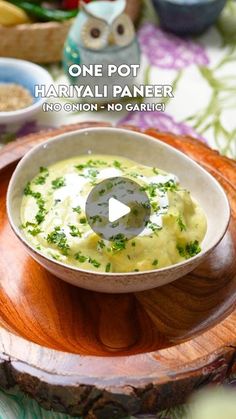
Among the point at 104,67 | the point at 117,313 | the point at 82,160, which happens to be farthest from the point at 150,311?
the point at 104,67

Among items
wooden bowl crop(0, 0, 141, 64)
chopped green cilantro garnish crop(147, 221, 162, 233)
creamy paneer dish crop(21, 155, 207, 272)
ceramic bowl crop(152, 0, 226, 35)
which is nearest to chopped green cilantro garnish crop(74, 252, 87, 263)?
creamy paneer dish crop(21, 155, 207, 272)

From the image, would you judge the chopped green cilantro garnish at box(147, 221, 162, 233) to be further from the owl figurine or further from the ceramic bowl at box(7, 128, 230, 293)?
the owl figurine

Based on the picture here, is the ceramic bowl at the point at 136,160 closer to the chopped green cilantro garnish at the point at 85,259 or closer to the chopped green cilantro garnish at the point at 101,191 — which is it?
the chopped green cilantro garnish at the point at 85,259

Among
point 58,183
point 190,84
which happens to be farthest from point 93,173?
point 190,84

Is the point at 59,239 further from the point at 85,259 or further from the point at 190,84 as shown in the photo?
the point at 190,84

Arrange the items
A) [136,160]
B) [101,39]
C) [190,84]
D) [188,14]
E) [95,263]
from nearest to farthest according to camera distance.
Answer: [95,263] < [136,160] < [101,39] < [190,84] < [188,14]

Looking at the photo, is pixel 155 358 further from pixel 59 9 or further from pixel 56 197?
pixel 59 9
